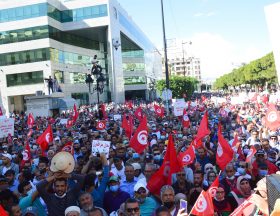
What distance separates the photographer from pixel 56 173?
5.12 meters

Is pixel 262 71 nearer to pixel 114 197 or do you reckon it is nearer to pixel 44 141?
pixel 44 141

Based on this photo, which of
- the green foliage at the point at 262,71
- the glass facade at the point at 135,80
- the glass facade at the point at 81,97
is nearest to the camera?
the glass facade at the point at 81,97

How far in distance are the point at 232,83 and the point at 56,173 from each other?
104 metres

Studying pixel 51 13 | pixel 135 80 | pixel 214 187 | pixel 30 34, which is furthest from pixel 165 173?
pixel 135 80

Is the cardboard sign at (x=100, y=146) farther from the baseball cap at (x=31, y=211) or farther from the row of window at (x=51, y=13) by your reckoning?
the row of window at (x=51, y=13)

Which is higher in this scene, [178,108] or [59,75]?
[59,75]

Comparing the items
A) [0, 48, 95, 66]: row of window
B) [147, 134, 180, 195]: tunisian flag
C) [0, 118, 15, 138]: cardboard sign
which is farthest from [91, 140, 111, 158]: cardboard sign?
[0, 48, 95, 66]: row of window

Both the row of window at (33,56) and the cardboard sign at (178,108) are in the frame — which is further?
the row of window at (33,56)

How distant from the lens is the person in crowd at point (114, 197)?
236 inches

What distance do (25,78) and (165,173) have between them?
4970 centimetres

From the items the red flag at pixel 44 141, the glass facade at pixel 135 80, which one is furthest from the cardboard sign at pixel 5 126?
the glass facade at pixel 135 80

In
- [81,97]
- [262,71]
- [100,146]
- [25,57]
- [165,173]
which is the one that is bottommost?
[165,173]

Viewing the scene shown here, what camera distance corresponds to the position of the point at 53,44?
2105 inches

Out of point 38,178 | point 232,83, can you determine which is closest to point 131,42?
point 232,83
